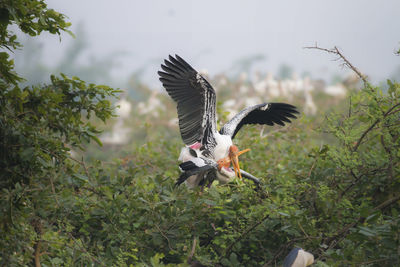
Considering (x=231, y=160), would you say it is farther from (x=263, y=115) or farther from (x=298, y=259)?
(x=298, y=259)

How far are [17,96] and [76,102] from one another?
0.93 feet

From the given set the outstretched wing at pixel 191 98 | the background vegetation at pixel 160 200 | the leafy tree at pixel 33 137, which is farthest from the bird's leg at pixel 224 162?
the leafy tree at pixel 33 137

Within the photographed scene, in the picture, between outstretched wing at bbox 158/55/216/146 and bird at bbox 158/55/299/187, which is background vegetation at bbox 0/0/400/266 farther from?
outstretched wing at bbox 158/55/216/146

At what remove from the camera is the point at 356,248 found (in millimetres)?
1784

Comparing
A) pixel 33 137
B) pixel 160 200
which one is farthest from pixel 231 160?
pixel 33 137

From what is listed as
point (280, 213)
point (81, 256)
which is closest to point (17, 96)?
point (81, 256)

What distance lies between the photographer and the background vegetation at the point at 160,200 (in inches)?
72.0

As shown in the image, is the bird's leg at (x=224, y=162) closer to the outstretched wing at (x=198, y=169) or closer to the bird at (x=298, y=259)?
the outstretched wing at (x=198, y=169)

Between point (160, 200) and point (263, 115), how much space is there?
1232 mm

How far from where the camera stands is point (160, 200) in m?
2.45

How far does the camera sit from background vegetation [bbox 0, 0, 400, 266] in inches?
72.0


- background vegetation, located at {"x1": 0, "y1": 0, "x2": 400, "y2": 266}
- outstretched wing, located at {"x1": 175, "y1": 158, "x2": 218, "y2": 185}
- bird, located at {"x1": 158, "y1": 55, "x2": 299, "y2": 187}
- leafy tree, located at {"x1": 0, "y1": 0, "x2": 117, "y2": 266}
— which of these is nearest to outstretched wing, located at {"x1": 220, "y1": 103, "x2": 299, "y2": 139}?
bird, located at {"x1": 158, "y1": 55, "x2": 299, "y2": 187}

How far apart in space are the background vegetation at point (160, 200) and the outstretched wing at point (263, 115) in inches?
19.7

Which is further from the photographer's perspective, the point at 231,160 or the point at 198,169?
the point at 231,160
